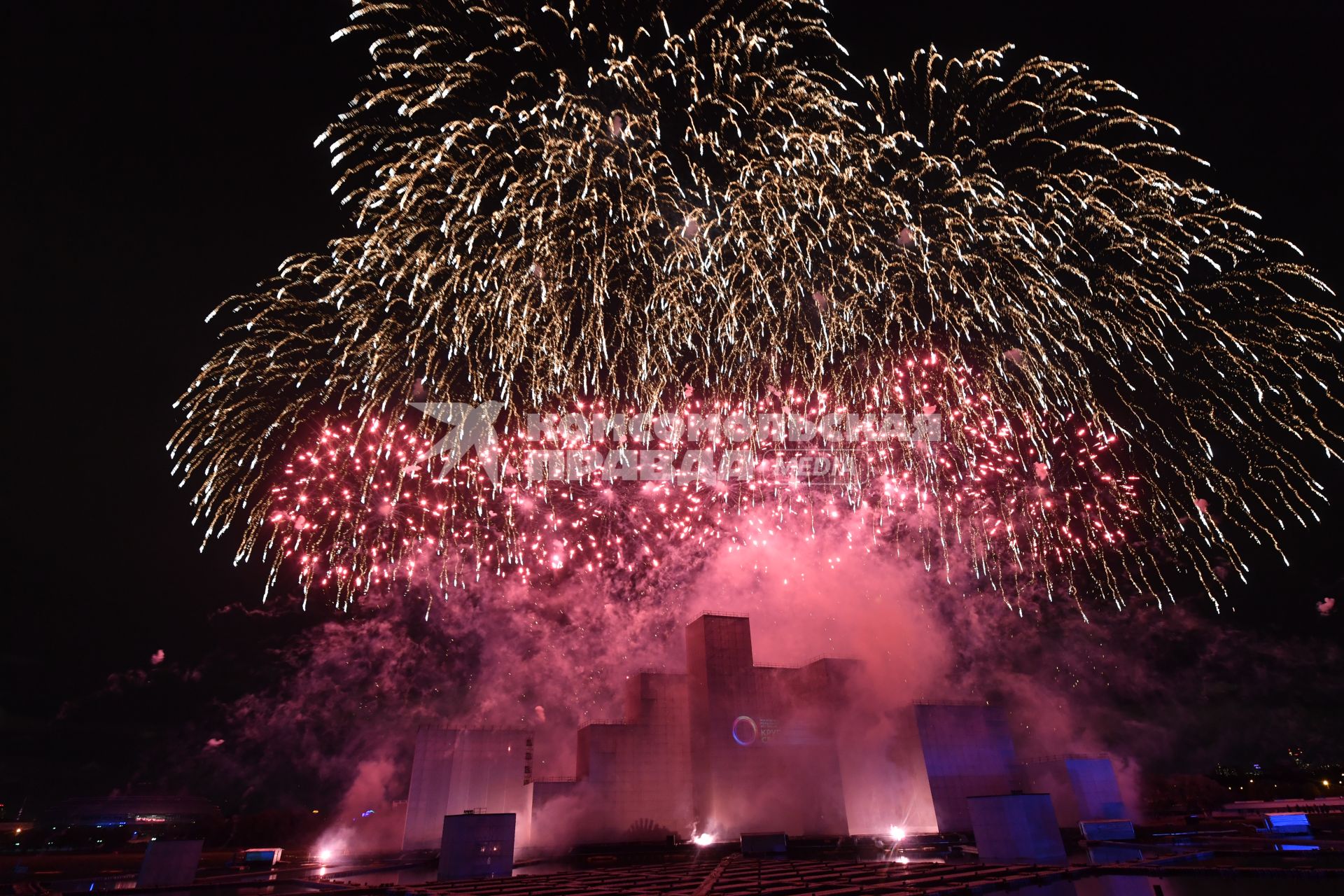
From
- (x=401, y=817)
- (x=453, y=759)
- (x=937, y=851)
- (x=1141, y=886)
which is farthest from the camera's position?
(x=401, y=817)

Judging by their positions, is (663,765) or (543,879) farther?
(663,765)

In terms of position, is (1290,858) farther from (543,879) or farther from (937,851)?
(543,879)

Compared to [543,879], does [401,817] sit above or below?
above

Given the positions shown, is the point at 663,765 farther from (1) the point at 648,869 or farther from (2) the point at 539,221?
(2) the point at 539,221

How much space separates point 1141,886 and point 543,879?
28692 millimetres

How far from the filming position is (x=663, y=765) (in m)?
54.8

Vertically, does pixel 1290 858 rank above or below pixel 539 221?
below

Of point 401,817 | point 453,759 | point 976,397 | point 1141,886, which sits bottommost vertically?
point 1141,886

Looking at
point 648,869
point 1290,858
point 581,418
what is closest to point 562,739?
point 648,869

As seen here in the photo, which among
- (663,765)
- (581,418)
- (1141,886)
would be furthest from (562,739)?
(1141,886)

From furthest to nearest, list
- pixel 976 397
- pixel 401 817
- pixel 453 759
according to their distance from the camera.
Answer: pixel 401 817 → pixel 453 759 → pixel 976 397

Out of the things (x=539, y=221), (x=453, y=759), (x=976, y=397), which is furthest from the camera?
(x=453, y=759)

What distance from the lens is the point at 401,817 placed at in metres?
56.2

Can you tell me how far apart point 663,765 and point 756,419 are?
1398 inches
